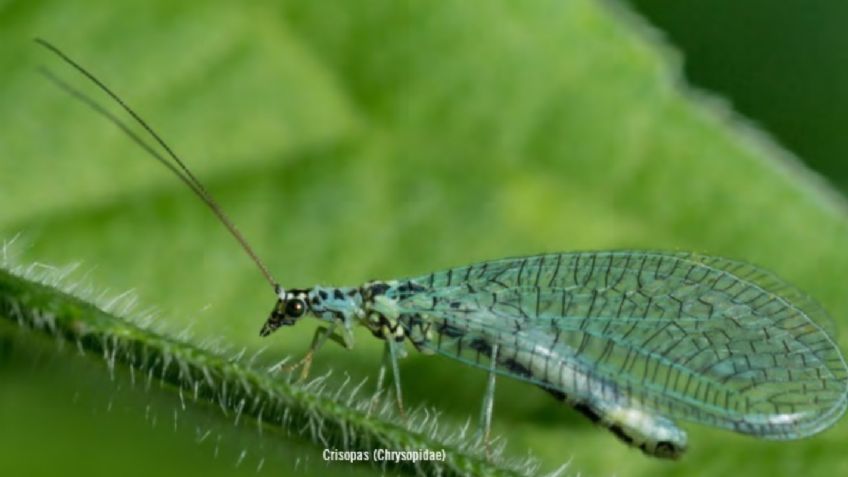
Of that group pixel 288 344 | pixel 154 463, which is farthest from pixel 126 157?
pixel 154 463

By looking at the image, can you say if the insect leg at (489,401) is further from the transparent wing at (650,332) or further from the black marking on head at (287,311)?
the black marking on head at (287,311)

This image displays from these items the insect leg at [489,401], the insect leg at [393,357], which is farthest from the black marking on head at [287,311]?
the insect leg at [489,401]

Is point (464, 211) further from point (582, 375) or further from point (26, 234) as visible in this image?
point (26, 234)

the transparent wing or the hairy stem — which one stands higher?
the transparent wing

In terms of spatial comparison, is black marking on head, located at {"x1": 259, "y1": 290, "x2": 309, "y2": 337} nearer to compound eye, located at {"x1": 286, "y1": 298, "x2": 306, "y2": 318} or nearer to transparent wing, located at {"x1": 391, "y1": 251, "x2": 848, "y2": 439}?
compound eye, located at {"x1": 286, "y1": 298, "x2": 306, "y2": 318}

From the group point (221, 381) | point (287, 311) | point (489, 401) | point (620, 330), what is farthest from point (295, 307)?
point (221, 381)

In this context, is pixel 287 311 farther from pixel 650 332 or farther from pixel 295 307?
pixel 650 332

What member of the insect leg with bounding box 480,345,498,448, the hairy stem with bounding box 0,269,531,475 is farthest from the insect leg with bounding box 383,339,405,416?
the hairy stem with bounding box 0,269,531,475

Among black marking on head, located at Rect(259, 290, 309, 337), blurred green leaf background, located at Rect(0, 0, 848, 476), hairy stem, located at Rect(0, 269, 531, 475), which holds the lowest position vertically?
hairy stem, located at Rect(0, 269, 531, 475)
